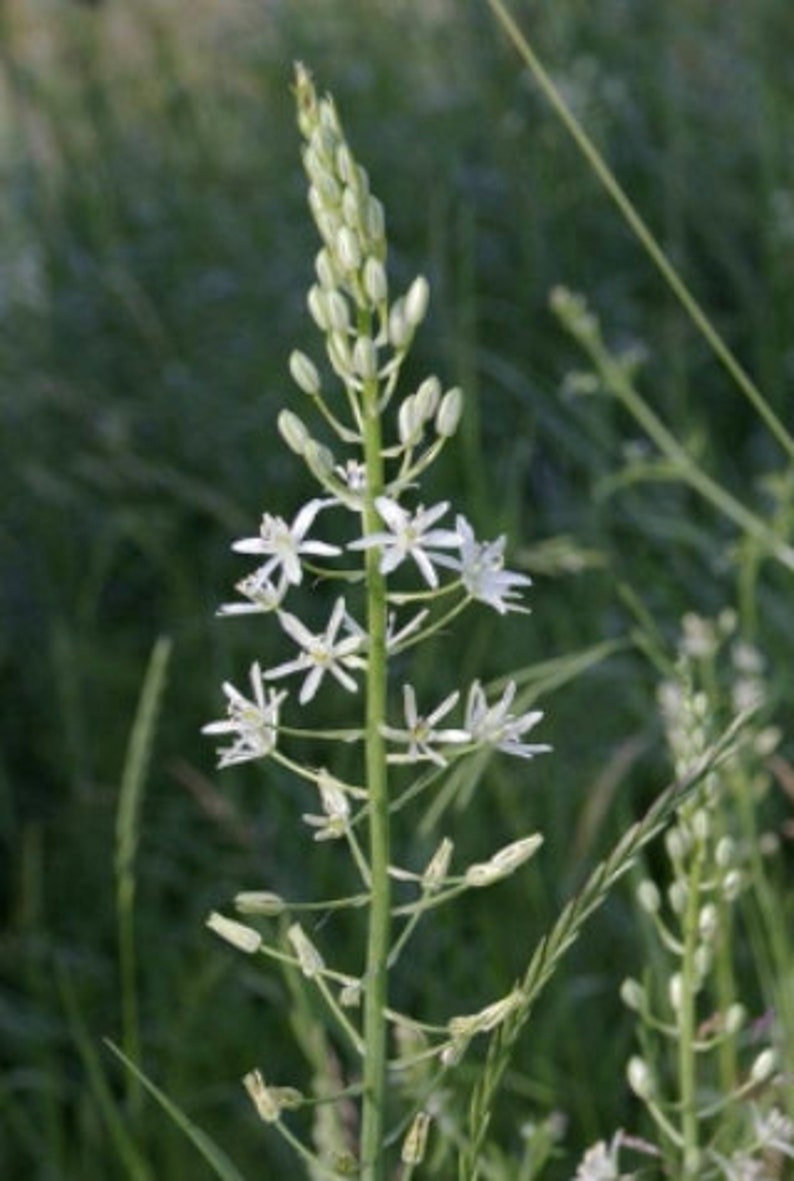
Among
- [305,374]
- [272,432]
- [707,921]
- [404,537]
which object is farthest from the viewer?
[272,432]

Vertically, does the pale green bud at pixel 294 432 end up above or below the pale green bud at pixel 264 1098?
above

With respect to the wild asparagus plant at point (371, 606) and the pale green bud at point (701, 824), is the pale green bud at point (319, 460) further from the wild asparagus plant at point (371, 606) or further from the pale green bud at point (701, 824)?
the pale green bud at point (701, 824)

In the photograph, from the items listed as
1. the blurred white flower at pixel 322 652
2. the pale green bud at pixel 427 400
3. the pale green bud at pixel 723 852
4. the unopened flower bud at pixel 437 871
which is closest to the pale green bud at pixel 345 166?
the pale green bud at pixel 427 400

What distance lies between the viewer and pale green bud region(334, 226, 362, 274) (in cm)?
128

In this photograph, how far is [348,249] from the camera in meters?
1.29

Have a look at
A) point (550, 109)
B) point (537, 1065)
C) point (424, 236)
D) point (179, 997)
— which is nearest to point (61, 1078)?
point (179, 997)

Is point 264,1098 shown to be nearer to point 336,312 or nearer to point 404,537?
point 404,537

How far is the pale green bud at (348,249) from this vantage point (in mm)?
1282

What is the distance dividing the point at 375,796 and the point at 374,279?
28 centimetres

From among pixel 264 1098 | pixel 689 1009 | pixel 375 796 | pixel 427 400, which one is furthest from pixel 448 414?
pixel 689 1009

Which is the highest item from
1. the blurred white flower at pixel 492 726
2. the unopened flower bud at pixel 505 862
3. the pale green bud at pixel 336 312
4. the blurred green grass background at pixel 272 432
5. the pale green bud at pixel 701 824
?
the pale green bud at pixel 336 312

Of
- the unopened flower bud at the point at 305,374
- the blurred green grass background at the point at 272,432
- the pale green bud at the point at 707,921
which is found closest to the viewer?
the unopened flower bud at the point at 305,374

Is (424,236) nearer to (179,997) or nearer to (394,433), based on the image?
(394,433)

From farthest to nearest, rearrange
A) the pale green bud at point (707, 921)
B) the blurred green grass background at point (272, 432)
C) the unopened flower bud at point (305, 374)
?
the blurred green grass background at point (272, 432), the pale green bud at point (707, 921), the unopened flower bud at point (305, 374)
